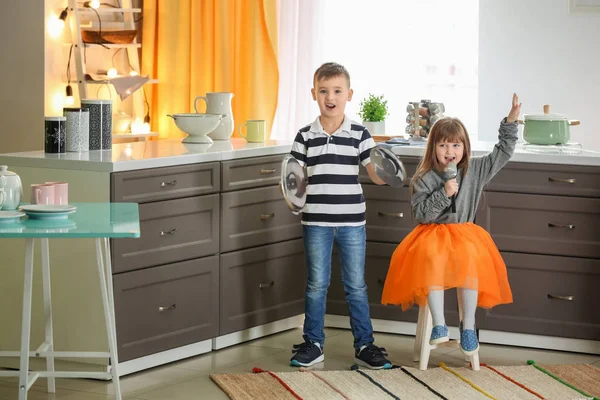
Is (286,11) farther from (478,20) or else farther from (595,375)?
(595,375)

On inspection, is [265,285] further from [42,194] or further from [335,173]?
[42,194]

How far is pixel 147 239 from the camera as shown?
11.4ft

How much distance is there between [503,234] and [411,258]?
1.81 feet

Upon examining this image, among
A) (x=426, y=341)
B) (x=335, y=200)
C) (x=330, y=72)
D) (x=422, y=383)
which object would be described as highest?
(x=330, y=72)

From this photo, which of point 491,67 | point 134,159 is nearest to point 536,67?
point 491,67

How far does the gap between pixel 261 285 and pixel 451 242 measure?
879 millimetres

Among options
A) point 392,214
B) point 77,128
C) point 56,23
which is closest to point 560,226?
point 392,214

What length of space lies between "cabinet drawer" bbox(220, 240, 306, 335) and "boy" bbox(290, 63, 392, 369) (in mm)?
311

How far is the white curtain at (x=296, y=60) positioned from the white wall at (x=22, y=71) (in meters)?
1.17

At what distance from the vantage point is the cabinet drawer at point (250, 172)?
12.3 ft

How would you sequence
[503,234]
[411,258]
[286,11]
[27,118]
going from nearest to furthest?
[411,258] → [503,234] → [27,118] → [286,11]

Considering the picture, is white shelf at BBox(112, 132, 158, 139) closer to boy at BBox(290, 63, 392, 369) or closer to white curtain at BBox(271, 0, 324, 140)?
white curtain at BBox(271, 0, 324, 140)

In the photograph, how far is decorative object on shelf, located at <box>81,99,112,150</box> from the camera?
363 centimetres

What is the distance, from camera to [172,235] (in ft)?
11.7
